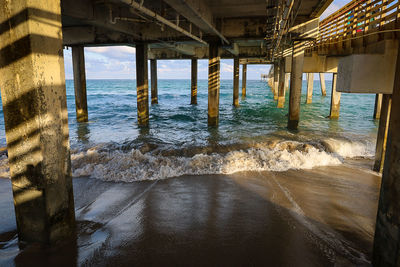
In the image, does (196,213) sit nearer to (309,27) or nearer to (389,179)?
(389,179)

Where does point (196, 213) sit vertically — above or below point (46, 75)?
below

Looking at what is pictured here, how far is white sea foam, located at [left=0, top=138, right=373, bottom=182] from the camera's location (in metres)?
6.70

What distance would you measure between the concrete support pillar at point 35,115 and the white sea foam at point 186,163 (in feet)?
9.79

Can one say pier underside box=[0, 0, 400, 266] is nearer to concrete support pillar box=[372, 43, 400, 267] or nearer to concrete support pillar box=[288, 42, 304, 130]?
concrete support pillar box=[372, 43, 400, 267]

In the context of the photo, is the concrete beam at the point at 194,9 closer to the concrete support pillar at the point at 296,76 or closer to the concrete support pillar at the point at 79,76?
the concrete support pillar at the point at 296,76

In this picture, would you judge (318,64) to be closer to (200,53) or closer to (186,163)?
(186,163)

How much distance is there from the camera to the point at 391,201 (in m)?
2.60

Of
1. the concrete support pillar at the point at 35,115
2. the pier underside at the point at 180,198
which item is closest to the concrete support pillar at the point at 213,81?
the pier underside at the point at 180,198

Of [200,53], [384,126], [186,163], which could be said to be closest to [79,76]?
[186,163]

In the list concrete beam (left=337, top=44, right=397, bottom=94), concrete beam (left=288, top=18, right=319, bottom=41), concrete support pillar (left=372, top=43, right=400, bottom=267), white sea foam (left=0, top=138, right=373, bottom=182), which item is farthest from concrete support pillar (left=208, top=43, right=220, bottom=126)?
concrete support pillar (left=372, top=43, right=400, bottom=267)

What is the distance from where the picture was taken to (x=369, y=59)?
483cm

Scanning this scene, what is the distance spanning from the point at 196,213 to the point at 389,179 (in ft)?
9.41

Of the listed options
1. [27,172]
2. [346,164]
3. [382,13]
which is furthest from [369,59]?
[27,172]

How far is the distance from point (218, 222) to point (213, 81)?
929 cm
